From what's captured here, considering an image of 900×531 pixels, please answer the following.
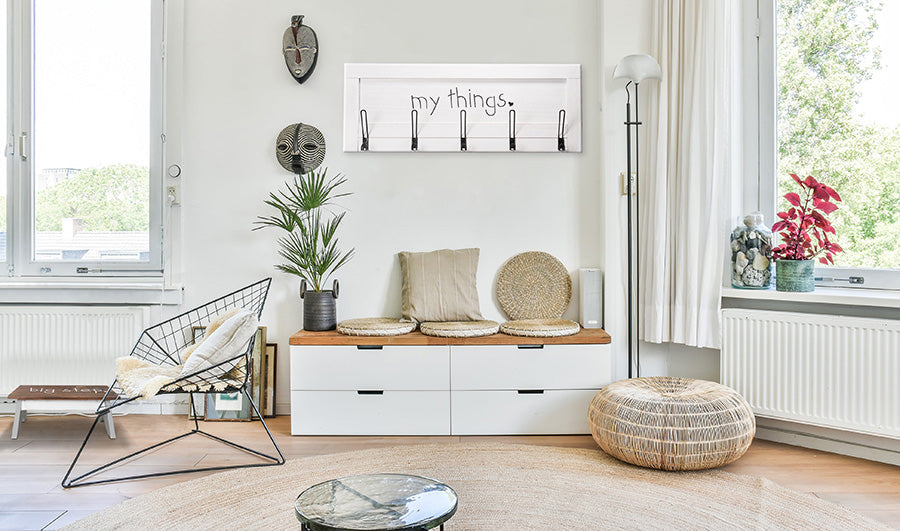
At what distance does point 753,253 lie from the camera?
329cm

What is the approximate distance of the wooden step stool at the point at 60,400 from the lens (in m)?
3.18

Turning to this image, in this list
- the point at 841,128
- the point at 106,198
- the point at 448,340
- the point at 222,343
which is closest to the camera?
the point at 222,343

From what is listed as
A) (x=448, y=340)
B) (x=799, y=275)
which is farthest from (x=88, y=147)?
(x=799, y=275)

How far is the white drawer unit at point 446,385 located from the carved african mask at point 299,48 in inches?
59.9

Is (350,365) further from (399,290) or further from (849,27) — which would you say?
(849,27)

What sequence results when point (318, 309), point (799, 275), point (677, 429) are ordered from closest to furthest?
point (677, 429) < point (799, 275) < point (318, 309)

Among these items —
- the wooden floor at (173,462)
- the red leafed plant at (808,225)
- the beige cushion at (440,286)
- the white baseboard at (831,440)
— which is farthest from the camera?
the beige cushion at (440,286)

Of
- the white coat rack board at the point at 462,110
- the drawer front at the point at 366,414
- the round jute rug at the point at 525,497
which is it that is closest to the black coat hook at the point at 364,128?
the white coat rack board at the point at 462,110

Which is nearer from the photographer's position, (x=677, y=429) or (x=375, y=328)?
(x=677, y=429)

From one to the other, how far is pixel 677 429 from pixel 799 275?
105 centimetres

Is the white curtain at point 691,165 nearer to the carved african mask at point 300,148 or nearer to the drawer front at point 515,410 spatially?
the drawer front at point 515,410

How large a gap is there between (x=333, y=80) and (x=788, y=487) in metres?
3.03

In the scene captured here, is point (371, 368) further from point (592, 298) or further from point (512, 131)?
point (512, 131)

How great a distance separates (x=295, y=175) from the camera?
378 cm
